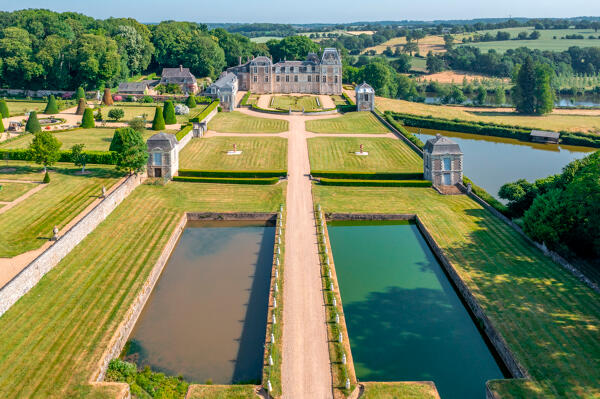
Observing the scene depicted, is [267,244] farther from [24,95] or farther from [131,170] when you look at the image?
[24,95]

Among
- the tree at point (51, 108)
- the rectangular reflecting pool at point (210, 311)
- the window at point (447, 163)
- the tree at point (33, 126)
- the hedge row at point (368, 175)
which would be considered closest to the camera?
the rectangular reflecting pool at point (210, 311)

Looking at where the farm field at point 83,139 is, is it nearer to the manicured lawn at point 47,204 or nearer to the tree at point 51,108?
the manicured lawn at point 47,204

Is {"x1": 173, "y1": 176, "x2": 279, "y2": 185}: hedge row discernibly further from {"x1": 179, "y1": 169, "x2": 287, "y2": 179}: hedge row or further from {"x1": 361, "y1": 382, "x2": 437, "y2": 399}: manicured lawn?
{"x1": 361, "y1": 382, "x2": 437, "y2": 399}: manicured lawn

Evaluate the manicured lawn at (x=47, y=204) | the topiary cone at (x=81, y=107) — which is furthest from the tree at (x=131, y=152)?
the topiary cone at (x=81, y=107)

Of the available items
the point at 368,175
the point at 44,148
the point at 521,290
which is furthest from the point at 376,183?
the point at 44,148

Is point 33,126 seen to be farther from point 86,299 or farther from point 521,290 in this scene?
point 521,290

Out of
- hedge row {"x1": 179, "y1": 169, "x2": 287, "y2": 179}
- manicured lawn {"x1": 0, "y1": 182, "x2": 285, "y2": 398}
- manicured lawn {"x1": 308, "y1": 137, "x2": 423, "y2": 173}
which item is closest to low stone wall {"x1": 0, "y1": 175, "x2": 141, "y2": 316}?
manicured lawn {"x1": 0, "y1": 182, "x2": 285, "y2": 398}
